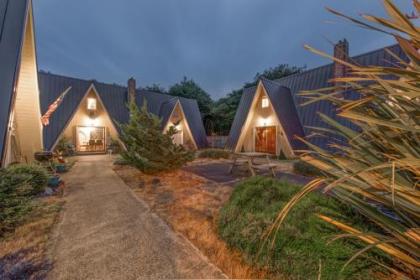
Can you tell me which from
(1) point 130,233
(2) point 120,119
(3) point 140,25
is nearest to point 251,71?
(3) point 140,25

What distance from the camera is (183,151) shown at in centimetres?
707

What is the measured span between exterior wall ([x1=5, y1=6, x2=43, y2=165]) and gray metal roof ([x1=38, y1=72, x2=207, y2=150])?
10.1ft

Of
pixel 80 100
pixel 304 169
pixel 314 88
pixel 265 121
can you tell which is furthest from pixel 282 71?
pixel 80 100

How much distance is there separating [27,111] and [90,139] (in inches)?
358

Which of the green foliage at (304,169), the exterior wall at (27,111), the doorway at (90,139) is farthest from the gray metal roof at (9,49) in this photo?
the doorway at (90,139)

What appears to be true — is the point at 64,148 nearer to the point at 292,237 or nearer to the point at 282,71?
the point at 292,237

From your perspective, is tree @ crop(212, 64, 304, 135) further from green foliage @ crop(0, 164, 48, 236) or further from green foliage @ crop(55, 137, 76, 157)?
green foliage @ crop(0, 164, 48, 236)

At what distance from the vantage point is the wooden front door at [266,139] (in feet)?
42.1

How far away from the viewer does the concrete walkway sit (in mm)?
2152

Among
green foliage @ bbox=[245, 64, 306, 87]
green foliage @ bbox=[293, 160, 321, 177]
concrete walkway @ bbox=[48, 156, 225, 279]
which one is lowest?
concrete walkway @ bbox=[48, 156, 225, 279]

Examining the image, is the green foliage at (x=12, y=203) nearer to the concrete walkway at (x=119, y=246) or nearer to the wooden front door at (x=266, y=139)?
the concrete walkway at (x=119, y=246)

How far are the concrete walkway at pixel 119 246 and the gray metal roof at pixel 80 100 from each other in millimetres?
7095

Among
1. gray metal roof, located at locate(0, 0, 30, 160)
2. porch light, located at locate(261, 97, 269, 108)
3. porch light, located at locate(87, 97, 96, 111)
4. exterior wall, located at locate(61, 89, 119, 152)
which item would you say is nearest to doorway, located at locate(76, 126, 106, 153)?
exterior wall, located at locate(61, 89, 119, 152)

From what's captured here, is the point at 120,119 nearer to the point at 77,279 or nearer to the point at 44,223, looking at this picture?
the point at 44,223
